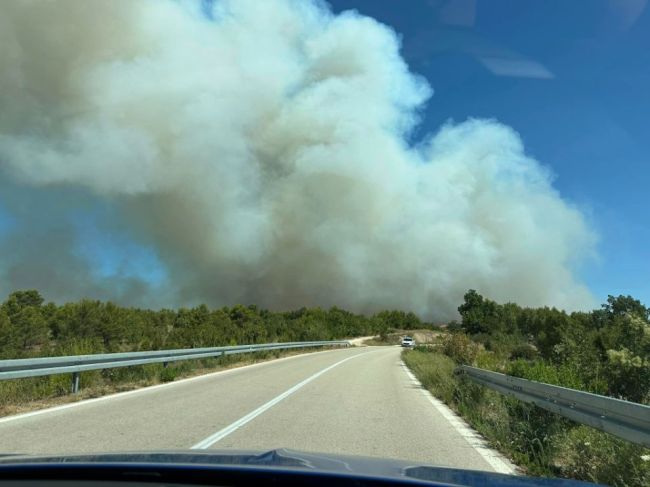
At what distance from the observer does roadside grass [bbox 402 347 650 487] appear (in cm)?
625

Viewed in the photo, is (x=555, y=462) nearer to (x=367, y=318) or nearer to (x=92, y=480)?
(x=92, y=480)

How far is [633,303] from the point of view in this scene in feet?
414

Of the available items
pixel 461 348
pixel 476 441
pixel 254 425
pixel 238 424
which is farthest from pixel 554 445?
pixel 461 348

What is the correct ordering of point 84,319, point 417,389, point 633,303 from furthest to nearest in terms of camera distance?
point 633,303, point 84,319, point 417,389

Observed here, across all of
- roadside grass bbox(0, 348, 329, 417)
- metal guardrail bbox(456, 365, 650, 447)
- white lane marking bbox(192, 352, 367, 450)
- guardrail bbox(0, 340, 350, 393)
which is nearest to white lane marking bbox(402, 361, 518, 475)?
metal guardrail bbox(456, 365, 650, 447)

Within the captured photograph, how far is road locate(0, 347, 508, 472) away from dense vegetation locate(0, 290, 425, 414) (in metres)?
1.74

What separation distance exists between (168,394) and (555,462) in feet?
32.7

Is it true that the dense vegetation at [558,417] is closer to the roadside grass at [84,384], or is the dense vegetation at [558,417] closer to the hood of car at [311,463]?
the hood of car at [311,463]

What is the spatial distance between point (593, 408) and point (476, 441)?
2.76m

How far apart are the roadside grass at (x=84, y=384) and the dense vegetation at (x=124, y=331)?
26mm

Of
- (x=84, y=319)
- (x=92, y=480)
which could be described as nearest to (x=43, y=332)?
(x=84, y=319)

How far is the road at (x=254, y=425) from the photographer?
26.2 ft

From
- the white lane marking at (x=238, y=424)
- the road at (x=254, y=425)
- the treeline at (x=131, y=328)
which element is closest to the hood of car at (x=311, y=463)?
the road at (x=254, y=425)

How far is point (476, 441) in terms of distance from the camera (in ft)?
30.3
